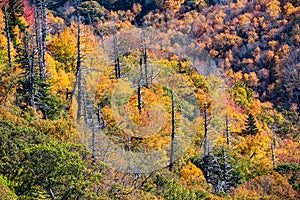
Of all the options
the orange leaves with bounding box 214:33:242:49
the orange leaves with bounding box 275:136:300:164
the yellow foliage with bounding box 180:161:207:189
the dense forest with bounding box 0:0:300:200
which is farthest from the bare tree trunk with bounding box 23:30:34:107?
the orange leaves with bounding box 214:33:242:49

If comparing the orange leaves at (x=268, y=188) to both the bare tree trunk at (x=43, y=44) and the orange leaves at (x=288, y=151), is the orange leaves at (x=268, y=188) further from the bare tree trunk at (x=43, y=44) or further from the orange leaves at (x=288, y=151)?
the bare tree trunk at (x=43, y=44)

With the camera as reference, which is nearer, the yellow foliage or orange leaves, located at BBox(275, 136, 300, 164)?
the yellow foliage

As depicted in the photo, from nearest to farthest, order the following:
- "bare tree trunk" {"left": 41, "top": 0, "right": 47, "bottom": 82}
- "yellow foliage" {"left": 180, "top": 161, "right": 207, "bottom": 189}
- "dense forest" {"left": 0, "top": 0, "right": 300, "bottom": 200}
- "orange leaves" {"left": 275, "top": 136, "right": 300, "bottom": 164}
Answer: "dense forest" {"left": 0, "top": 0, "right": 300, "bottom": 200} < "yellow foliage" {"left": 180, "top": 161, "right": 207, "bottom": 189} < "bare tree trunk" {"left": 41, "top": 0, "right": 47, "bottom": 82} < "orange leaves" {"left": 275, "top": 136, "right": 300, "bottom": 164}

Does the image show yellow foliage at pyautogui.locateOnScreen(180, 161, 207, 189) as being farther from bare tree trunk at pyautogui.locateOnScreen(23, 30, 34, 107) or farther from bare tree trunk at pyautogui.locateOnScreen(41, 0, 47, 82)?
bare tree trunk at pyautogui.locateOnScreen(41, 0, 47, 82)

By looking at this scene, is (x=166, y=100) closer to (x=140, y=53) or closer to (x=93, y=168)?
(x=140, y=53)

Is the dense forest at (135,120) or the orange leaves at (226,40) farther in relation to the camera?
the orange leaves at (226,40)

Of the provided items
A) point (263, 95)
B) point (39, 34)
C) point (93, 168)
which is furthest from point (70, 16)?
point (93, 168)

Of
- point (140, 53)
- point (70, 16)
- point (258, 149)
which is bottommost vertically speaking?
point (258, 149)

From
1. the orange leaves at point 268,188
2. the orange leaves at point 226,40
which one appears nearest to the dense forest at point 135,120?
the orange leaves at point 268,188

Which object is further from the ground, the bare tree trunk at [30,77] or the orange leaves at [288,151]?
the bare tree trunk at [30,77]
